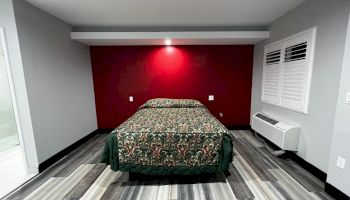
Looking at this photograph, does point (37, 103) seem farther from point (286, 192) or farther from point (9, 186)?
point (286, 192)

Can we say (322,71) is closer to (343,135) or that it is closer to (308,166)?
(343,135)

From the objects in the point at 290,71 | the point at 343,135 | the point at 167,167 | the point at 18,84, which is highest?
the point at 290,71

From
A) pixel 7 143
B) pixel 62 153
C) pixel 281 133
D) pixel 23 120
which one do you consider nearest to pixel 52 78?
pixel 23 120

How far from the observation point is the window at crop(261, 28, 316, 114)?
84.9 inches

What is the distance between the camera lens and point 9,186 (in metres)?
1.92

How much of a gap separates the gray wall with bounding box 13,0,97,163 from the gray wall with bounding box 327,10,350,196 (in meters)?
3.60

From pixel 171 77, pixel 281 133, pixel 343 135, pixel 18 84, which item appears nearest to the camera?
pixel 343 135

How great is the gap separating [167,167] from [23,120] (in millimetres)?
1987

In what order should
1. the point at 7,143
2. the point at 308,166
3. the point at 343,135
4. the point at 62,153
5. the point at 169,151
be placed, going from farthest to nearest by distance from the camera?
the point at 7,143, the point at 62,153, the point at 308,166, the point at 169,151, the point at 343,135

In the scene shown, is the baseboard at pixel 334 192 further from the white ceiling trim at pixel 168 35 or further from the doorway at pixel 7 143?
the doorway at pixel 7 143

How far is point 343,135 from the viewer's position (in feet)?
5.14

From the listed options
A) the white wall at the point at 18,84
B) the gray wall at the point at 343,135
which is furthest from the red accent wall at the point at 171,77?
the gray wall at the point at 343,135

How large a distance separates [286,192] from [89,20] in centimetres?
380

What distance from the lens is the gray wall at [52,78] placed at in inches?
81.9
